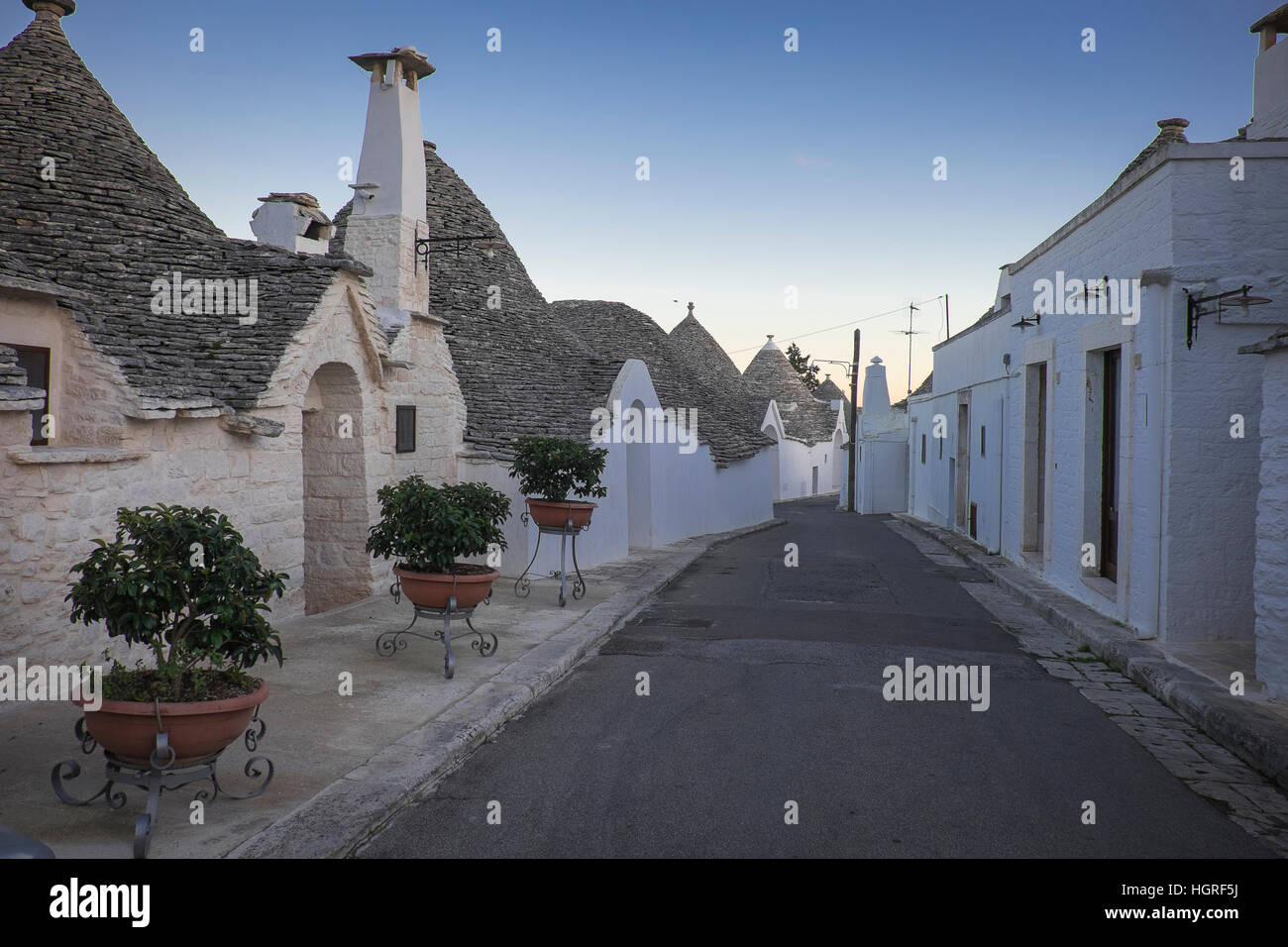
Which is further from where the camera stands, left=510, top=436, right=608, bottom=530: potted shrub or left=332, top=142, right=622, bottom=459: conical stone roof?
left=332, top=142, right=622, bottom=459: conical stone roof

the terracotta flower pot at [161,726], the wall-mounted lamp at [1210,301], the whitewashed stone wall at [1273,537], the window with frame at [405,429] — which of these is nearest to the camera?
the terracotta flower pot at [161,726]

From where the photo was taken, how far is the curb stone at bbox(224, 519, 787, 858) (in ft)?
13.7

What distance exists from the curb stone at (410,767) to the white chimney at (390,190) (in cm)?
565

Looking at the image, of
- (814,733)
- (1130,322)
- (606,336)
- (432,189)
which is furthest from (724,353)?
(814,733)

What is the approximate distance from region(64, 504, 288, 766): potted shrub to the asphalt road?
1001 millimetres

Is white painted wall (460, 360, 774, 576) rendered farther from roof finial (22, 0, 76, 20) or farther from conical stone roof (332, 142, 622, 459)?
roof finial (22, 0, 76, 20)

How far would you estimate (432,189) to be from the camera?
18.2 meters

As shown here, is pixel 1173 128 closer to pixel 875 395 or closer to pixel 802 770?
pixel 802 770

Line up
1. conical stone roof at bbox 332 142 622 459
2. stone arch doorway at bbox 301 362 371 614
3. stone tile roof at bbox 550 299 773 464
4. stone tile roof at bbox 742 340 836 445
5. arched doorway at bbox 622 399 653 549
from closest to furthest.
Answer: stone arch doorway at bbox 301 362 371 614 < conical stone roof at bbox 332 142 622 459 < arched doorway at bbox 622 399 653 549 < stone tile roof at bbox 550 299 773 464 < stone tile roof at bbox 742 340 836 445

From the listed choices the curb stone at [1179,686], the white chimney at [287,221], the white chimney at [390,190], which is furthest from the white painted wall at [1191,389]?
the white chimney at [287,221]

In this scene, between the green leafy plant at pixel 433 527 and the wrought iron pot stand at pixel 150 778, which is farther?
the green leafy plant at pixel 433 527

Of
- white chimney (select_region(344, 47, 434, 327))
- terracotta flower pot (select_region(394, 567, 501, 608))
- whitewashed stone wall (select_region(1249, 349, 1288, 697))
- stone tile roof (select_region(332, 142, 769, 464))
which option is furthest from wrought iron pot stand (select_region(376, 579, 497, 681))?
whitewashed stone wall (select_region(1249, 349, 1288, 697))

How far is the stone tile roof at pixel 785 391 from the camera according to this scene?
158ft

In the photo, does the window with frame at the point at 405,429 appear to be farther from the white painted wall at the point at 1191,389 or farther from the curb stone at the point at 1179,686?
the white painted wall at the point at 1191,389
